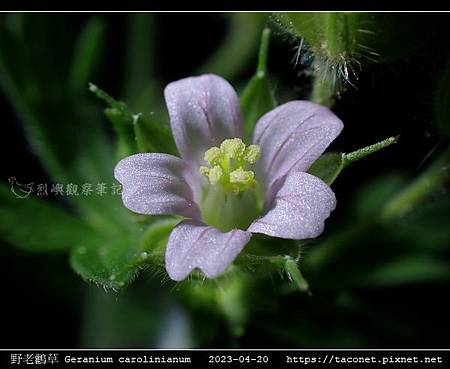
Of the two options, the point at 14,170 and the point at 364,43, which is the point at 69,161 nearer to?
the point at 14,170

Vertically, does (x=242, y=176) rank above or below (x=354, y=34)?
below

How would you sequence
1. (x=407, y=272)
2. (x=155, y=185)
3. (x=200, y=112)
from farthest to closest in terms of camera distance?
1. (x=407, y=272)
2. (x=200, y=112)
3. (x=155, y=185)

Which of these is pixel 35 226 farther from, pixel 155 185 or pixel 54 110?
pixel 155 185

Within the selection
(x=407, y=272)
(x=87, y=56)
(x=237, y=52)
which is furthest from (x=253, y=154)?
(x=237, y=52)

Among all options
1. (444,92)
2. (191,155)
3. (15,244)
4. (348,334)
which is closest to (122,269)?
(191,155)

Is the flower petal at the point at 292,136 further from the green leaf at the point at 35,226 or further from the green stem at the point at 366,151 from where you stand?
the green leaf at the point at 35,226

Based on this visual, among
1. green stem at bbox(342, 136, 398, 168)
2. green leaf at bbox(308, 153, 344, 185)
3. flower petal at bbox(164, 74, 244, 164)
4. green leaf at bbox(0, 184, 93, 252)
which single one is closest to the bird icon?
green leaf at bbox(0, 184, 93, 252)

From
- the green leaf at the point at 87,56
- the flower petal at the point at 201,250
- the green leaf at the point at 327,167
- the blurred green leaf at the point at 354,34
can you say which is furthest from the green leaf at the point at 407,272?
the green leaf at the point at 87,56

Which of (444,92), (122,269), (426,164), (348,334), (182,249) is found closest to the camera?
(182,249)
